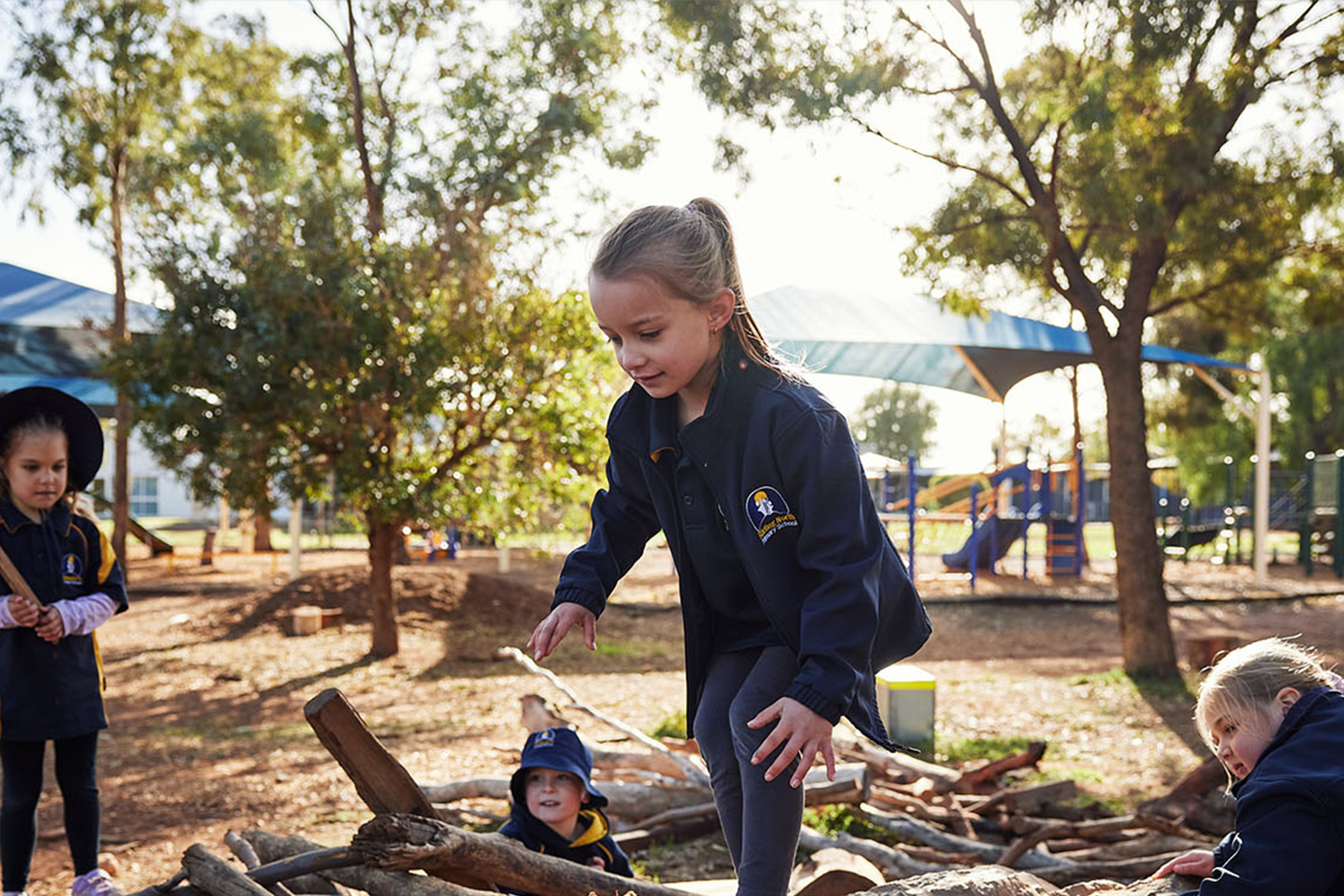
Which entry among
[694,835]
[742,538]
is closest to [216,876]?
[742,538]

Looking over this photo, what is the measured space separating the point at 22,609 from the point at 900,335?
15.6m

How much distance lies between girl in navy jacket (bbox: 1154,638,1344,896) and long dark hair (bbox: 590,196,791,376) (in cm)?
113

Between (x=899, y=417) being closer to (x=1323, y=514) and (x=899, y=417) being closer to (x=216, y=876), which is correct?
(x=1323, y=514)

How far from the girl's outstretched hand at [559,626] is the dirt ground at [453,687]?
2430 millimetres

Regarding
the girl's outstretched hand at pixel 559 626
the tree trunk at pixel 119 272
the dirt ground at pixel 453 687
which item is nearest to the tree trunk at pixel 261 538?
the dirt ground at pixel 453 687

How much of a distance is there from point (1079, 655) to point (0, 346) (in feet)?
48.8

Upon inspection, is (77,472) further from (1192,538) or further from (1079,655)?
(1192,538)

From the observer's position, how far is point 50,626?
3.80 metres

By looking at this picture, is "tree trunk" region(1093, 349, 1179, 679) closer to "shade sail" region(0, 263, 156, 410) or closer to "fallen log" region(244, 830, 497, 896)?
"fallen log" region(244, 830, 497, 896)

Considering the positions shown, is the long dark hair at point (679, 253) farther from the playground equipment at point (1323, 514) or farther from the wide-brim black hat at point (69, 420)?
the playground equipment at point (1323, 514)

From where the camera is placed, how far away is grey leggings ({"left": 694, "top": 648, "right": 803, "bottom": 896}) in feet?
7.93

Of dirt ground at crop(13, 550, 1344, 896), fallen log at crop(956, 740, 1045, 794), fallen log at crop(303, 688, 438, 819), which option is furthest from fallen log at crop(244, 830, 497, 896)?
fallen log at crop(956, 740, 1045, 794)

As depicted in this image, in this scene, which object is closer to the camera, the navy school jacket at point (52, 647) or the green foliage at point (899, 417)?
the navy school jacket at point (52, 647)

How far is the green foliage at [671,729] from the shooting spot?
7570 millimetres
